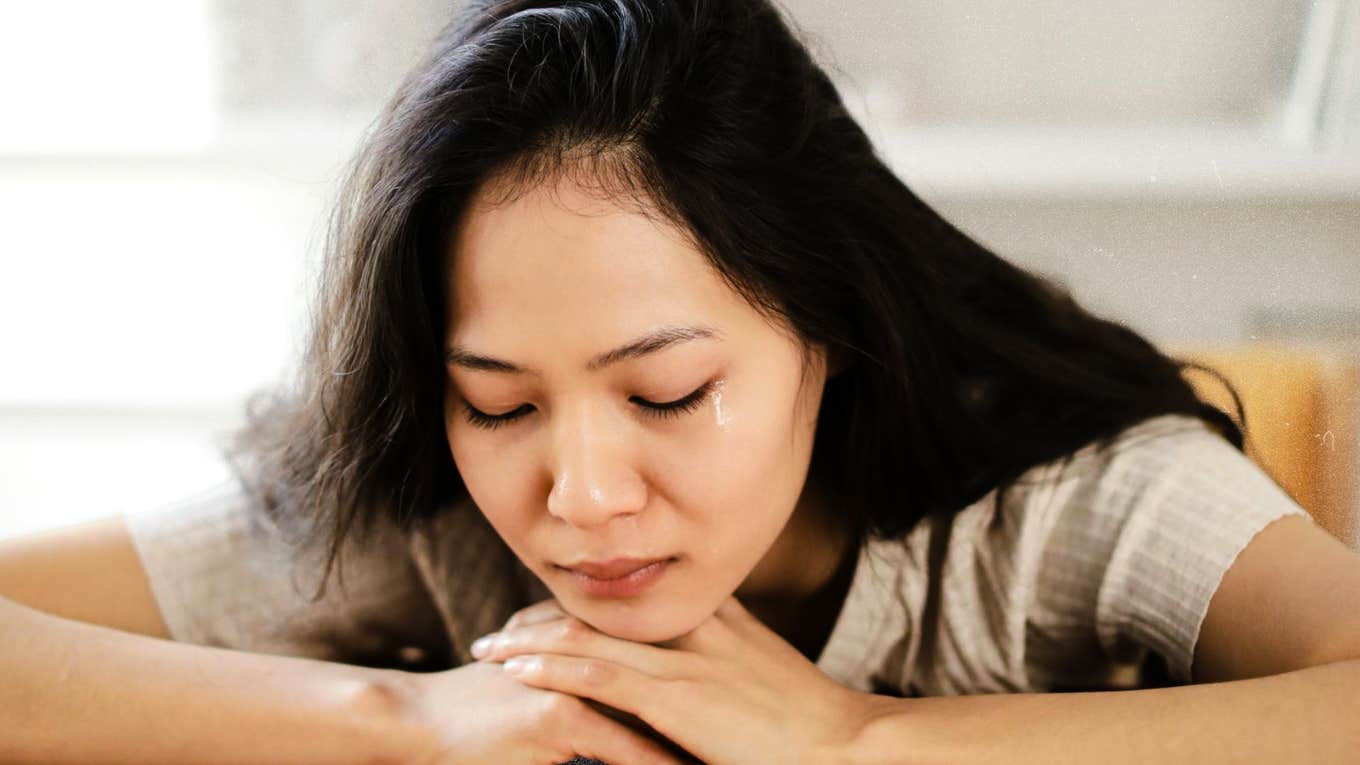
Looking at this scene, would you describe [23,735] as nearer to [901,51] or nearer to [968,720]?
[968,720]

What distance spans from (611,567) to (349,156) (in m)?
0.28

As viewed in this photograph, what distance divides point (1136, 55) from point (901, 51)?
0.12 metres

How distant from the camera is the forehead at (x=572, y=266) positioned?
0.54 metres

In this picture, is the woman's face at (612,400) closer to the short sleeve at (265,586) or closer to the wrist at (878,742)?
the wrist at (878,742)

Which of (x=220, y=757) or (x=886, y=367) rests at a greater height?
(x=886, y=367)

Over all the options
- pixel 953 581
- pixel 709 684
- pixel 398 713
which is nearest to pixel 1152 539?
pixel 953 581

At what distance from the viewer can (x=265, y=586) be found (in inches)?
30.0

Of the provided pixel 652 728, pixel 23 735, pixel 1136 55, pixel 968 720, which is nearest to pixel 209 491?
pixel 23 735

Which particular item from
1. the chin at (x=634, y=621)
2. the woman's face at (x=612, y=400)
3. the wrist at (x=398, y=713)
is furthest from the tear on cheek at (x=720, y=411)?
the wrist at (x=398, y=713)

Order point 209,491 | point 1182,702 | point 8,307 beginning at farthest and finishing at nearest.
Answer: point 8,307, point 209,491, point 1182,702

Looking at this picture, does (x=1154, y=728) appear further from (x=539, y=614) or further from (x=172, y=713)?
(x=172, y=713)

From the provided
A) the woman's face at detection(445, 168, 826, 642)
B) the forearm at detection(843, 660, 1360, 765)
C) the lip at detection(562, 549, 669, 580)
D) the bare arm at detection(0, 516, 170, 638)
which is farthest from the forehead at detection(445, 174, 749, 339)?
the bare arm at detection(0, 516, 170, 638)

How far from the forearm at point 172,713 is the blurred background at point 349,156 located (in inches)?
6.2

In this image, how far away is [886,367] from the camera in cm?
65
